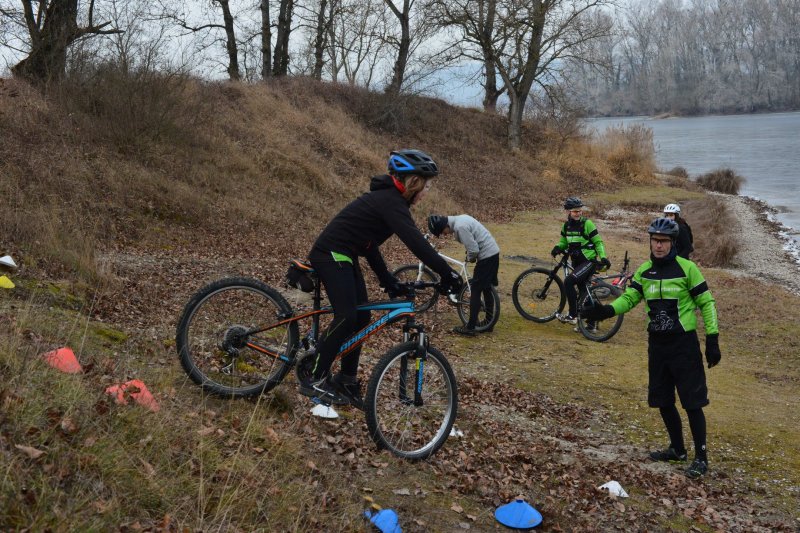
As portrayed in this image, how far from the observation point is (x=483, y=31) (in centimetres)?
3656

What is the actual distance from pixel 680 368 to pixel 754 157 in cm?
5767

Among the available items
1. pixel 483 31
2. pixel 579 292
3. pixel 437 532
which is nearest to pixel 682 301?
pixel 437 532

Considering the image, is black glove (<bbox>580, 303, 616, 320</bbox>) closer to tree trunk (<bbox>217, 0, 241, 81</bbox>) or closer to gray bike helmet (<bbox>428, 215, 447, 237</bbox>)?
gray bike helmet (<bbox>428, 215, 447, 237</bbox>)

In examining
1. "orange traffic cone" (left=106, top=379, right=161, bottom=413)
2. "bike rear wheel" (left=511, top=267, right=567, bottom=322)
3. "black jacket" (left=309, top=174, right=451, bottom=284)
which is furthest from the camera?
"bike rear wheel" (left=511, top=267, right=567, bottom=322)

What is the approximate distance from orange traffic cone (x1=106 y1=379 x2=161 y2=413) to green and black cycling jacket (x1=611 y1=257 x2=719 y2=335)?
12.8 ft

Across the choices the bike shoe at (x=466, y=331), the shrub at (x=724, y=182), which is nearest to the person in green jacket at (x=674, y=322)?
the bike shoe at (x=466, y=331)

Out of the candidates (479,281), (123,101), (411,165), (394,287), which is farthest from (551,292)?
(123,101)

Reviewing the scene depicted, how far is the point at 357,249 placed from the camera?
17.4ft

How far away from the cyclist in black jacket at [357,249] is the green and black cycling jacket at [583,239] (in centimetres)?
681

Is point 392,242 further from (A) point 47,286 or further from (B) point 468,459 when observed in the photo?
(B) point 468,459

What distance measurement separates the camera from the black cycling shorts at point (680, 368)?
6.25 meters

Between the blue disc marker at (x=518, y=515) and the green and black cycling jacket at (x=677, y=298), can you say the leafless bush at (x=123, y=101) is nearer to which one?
the green and black cycling jacket at (x=677, y=298)

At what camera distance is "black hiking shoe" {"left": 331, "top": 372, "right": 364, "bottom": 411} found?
5.42 metres

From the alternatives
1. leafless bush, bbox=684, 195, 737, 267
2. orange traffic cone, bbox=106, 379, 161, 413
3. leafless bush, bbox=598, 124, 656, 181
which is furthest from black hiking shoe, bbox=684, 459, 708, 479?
leafless bush, bbox=598, 124, 656, 181
